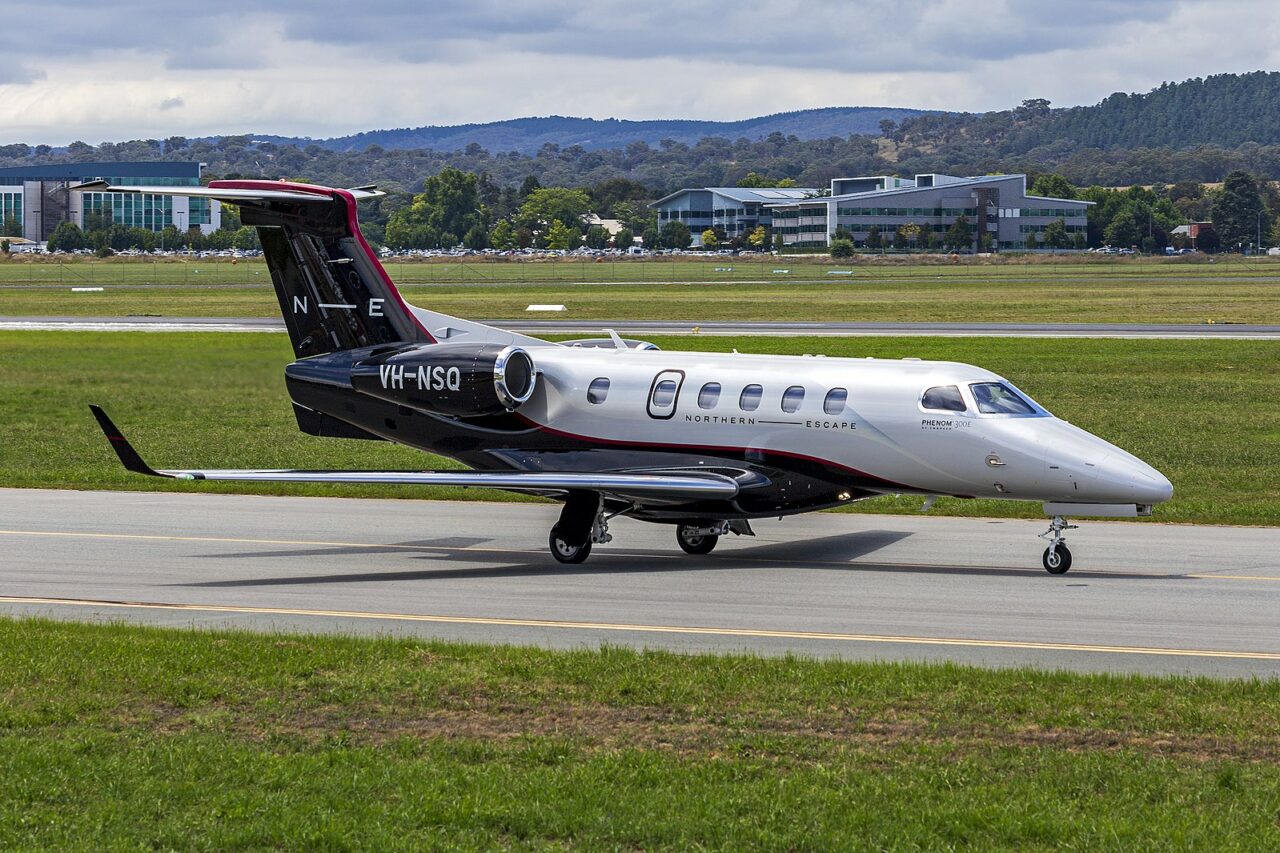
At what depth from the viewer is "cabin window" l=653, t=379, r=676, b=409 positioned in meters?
24.1

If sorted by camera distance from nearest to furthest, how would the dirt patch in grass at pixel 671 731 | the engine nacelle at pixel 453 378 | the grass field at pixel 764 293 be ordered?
the dirt patch in grass at pixel 671 731 < the engine nacelle at pixel 453 378 < the grass field at pixel 764 293

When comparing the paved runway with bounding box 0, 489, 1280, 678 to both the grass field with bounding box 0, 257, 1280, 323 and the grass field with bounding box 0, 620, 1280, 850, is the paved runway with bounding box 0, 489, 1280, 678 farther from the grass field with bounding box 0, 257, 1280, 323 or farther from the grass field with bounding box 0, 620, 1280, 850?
the grass field with bounding box 0, 257, 1280, 323

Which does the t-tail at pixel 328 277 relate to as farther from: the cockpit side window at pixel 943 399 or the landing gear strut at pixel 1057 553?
the landing gear strut at pixel 1057 553

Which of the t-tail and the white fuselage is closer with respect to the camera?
the white fuselage

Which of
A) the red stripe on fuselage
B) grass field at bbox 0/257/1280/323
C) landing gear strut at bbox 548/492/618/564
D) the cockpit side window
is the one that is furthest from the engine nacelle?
grass field at bbox 0/257/1280/323

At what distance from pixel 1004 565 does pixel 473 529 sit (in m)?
8.78

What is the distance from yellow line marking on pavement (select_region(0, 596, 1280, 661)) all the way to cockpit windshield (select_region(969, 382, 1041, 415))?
5163 millimetres

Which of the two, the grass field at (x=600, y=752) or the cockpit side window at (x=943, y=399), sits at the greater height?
the cockpit side window at (x=943, y=399)

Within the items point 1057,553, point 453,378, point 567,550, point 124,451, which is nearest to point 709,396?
point 567,550

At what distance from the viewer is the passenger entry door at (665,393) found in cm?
2406

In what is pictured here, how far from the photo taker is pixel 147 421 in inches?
1628

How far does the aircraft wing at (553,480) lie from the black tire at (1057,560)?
4329 millimetres

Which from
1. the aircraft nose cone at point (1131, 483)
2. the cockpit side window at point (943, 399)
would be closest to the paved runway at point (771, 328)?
the cockpit side window at point (943, 399)

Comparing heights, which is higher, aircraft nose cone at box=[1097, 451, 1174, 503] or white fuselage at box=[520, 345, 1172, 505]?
white fuselage at box=[520, 345, 1172, 505]
